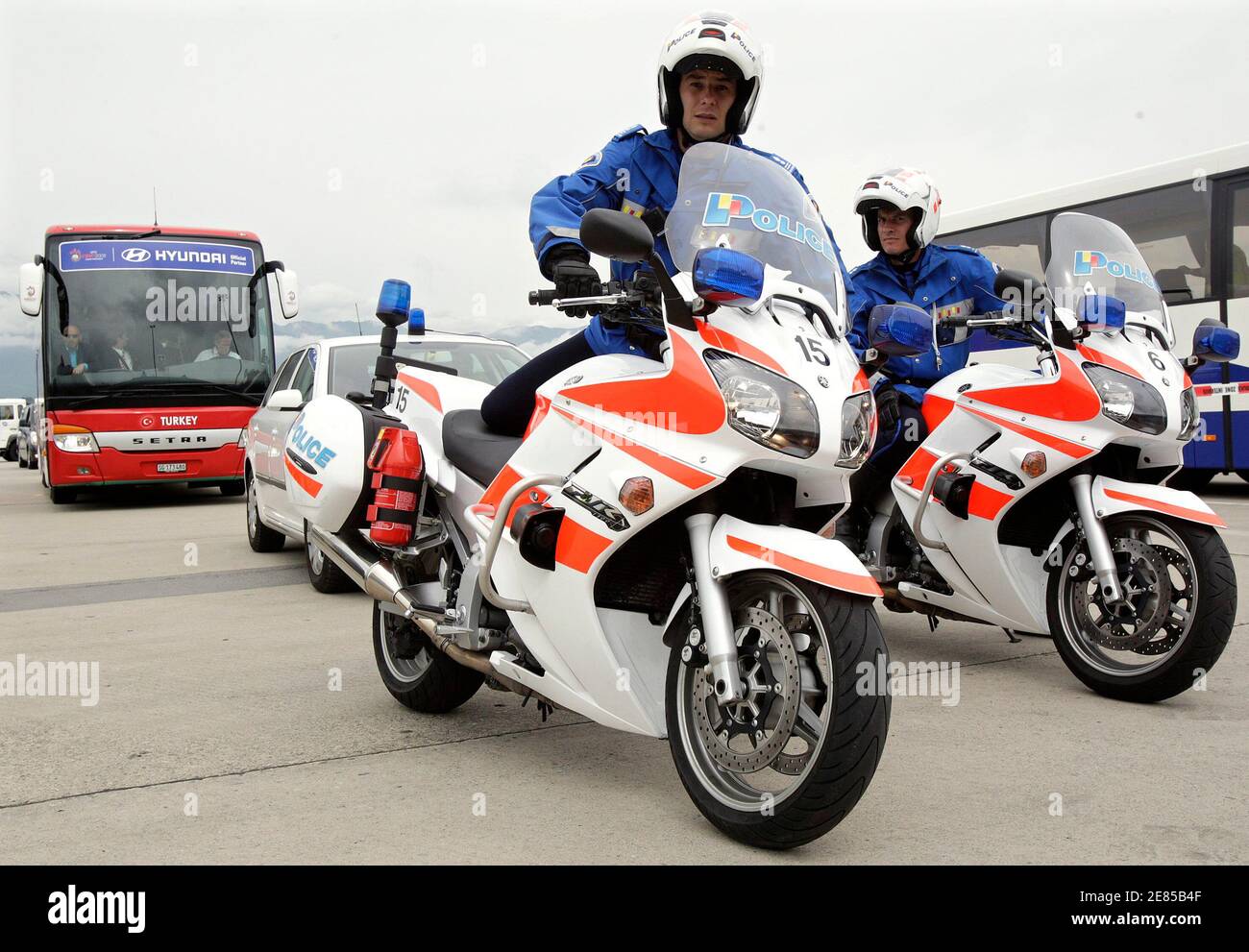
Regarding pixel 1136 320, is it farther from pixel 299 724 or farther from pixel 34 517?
pixel 34 517

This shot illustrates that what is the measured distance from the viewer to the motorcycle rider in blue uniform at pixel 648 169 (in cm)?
341

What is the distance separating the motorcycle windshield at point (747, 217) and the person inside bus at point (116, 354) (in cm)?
1220

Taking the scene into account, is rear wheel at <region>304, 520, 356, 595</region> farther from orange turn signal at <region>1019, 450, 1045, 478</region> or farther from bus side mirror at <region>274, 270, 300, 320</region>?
bus side mirror at <region>274, 270, 300, 320</region>

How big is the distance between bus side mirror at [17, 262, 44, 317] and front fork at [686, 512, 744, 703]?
1310cm

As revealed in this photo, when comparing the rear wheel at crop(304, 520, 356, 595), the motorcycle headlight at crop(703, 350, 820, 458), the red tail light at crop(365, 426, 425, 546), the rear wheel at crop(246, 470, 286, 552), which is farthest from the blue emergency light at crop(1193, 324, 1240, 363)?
the rear wheel at crop(246, 470, 286, 552)

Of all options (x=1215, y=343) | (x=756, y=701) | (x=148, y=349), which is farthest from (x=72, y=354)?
(x=756, y=701)

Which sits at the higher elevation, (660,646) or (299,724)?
(660,646)

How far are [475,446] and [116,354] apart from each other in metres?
11.5

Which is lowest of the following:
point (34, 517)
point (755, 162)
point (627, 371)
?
point (34, 517)

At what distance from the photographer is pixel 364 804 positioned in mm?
3158

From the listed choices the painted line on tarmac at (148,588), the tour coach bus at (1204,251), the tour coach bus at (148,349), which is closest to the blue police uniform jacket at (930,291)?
the painted line on tarmac at (148,588)
